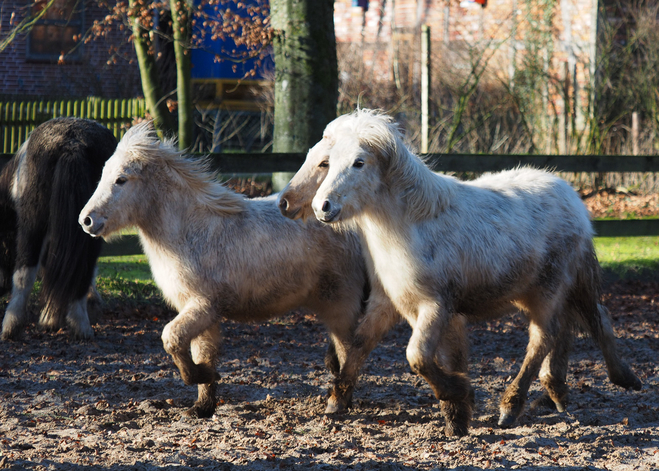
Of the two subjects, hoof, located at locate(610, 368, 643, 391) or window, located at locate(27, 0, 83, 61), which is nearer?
hoof, located at locate(610, 368, 643, 391)

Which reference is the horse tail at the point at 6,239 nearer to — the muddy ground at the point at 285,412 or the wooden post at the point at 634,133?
the muddy ground at the point at 285,412

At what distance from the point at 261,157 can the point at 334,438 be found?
411 centimetres

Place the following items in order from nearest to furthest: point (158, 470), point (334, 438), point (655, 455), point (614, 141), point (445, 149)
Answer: point (158, 470), point (655, 455), point (334, 438), point (445, 149), point (614, 141)

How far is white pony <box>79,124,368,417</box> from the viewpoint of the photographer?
4.12 m

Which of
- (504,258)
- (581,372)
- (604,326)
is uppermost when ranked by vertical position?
(504,258)

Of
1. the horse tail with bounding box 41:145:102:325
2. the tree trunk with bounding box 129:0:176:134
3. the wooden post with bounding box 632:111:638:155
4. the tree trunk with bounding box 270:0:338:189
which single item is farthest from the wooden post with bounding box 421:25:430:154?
the horse tail with bounding box 41:145:102:325

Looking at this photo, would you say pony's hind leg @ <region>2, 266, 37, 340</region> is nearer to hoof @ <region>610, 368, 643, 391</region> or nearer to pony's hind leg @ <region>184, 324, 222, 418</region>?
pony's hind leg @ <region>184, 324, 222, 418</region>

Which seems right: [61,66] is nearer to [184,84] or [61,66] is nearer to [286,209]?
[184,84]

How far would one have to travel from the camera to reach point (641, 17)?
1391cm

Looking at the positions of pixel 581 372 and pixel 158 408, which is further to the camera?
pixel 581 372

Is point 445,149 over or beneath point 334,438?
over

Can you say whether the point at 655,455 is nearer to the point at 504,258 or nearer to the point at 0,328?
the point at 504,258

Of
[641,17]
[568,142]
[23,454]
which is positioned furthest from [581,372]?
[641,17]

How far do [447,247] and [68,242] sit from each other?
3.11m
